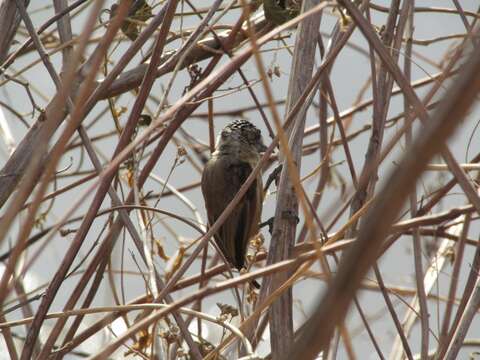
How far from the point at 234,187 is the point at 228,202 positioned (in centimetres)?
10

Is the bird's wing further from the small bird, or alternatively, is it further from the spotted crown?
the spotted crown

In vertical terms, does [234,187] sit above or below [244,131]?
below

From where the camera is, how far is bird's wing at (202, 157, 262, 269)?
161 inches

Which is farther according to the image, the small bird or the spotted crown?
the spotted crown

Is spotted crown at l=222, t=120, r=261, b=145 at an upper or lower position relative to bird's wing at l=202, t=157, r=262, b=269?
upper

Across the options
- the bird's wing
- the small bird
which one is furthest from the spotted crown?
the bird's wing

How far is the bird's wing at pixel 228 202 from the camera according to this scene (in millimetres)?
4102

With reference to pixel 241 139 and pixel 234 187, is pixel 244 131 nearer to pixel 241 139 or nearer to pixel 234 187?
pixel 241 139

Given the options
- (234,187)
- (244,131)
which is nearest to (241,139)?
(244,131)

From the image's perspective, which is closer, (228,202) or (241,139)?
(228,202)

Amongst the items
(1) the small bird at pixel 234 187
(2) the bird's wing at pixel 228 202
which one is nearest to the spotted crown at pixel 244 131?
(1) the small bird at pixel 234 187

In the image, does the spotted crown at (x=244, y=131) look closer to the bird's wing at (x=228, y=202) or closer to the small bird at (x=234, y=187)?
the small bird at (x=234, y=187)

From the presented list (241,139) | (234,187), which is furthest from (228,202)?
(241,139)

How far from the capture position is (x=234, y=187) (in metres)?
4.15
